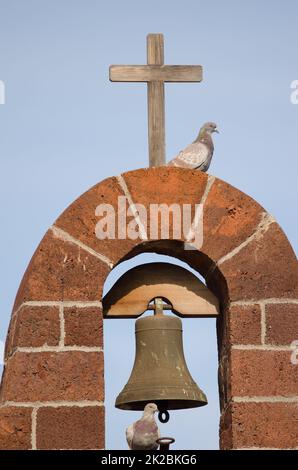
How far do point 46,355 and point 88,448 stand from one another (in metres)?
0.57

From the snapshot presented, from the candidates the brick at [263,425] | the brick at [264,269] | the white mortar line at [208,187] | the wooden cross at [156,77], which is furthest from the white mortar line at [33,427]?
the wooden cross at [156,77]

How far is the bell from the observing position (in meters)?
9.80

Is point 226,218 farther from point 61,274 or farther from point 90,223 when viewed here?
point 61,274

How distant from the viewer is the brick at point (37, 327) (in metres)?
9.43

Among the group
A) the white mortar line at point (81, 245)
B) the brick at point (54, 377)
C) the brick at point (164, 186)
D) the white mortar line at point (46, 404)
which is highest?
the brick at point (164, 186)

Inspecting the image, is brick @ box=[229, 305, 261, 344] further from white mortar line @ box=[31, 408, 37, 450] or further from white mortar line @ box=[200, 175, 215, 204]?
white mortar line @ box=[31, 408, 37, 450]

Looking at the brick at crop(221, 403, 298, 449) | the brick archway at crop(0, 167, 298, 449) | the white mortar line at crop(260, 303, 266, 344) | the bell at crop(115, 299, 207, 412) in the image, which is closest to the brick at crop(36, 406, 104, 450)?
the brick archway at crop(0, 167, 298, 449)

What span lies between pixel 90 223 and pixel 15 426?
4.07 feet

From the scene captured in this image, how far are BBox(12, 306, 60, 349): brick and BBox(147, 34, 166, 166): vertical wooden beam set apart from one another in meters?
1.18

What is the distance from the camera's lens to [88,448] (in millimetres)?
9273

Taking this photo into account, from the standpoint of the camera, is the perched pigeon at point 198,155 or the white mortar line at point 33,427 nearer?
the white mortar line at point 33,427

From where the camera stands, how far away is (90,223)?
382 inches

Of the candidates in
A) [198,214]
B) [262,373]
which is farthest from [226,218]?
[262,373]

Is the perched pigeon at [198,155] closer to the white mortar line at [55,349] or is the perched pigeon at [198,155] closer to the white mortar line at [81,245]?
the white mortar line at [81,245]
